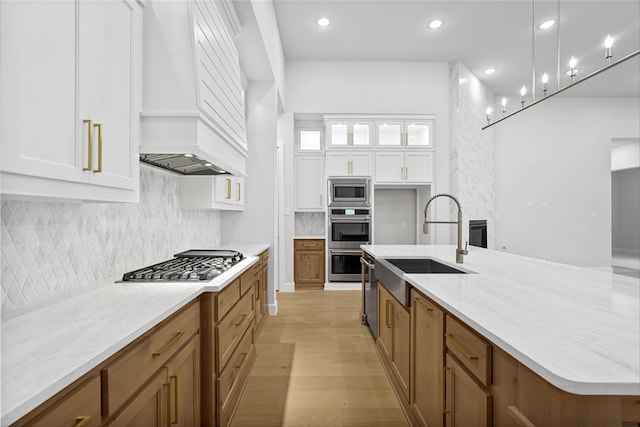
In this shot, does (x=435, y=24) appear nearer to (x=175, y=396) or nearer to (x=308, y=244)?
(x=308, y=244)

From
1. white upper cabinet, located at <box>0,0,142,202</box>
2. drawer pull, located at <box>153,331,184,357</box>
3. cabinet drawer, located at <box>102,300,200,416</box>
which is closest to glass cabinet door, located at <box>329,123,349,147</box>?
white upper cabinet, located at <box>0,0,142,202</box>

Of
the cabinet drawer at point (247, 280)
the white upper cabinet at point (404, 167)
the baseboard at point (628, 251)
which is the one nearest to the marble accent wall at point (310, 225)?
the white upper cabinet at point (404, 167)

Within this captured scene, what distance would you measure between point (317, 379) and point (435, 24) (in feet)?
15.3

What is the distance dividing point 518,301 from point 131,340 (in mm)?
1370

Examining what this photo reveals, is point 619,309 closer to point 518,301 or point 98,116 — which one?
point 518,301

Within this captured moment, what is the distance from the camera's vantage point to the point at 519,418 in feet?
2.77

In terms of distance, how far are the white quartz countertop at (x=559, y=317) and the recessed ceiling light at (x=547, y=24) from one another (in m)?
4.09

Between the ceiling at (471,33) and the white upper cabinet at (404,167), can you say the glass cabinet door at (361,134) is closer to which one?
the white upper cabinet at (404,167)

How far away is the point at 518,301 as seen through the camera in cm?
123

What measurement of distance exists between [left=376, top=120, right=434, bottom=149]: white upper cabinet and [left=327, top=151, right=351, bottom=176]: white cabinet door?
587mm

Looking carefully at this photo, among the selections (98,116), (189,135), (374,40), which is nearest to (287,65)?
(374,40)

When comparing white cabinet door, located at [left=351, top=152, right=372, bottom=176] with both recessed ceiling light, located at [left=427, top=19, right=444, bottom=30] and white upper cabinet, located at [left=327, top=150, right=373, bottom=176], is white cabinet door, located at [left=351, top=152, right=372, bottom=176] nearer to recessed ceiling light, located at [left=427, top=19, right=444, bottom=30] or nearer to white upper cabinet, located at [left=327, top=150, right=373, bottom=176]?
white upper cabinet, located at [left=327, top=150, right=373, bottom=176]

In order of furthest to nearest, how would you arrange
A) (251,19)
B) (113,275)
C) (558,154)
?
(558,154)
(251,19)
(113,275)

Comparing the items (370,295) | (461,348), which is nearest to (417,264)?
(370,295)
